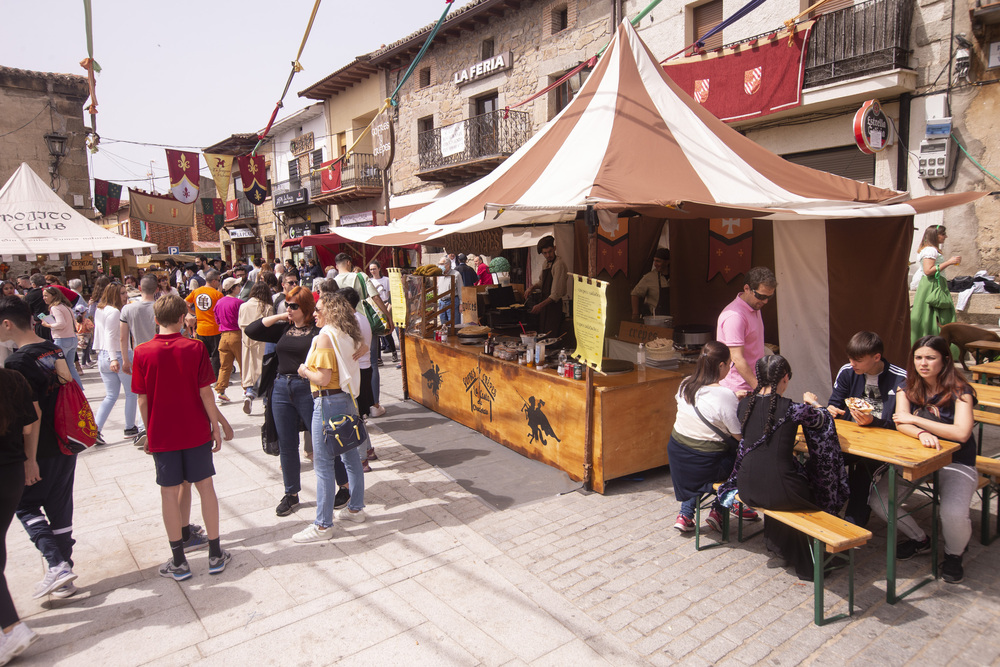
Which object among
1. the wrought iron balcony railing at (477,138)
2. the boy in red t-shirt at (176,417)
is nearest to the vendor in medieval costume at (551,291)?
the boy in red t-shirt at (176,417)

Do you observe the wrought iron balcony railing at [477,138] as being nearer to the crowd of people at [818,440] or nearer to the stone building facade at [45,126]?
the stone building facade at [45,126]

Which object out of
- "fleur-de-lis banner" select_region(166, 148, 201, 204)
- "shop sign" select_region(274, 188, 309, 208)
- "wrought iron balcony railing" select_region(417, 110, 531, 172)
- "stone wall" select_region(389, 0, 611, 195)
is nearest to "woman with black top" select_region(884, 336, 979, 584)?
"stone wall" select_region(389, 0, 611, 195)

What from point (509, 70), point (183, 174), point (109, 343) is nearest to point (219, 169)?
point (183, 174)

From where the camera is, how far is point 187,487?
3.73 meters

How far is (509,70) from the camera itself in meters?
17.0

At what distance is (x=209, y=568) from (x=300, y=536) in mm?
576

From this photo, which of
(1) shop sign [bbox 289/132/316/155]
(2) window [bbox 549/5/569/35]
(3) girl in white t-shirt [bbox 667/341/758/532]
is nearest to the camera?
(3) girl in white t-shirt [bbox 667/341/758/532]

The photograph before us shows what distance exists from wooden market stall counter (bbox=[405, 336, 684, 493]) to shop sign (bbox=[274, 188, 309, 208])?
22.3 meters

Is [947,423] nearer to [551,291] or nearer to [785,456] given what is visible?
[785,456]

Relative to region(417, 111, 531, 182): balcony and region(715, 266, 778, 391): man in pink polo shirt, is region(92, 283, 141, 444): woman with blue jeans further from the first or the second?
region(417, 111, 531, 182): balcony

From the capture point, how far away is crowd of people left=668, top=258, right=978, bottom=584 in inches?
122

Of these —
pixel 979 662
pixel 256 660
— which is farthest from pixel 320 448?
pixel 979 662

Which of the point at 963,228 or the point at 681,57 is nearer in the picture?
the point at 963,228

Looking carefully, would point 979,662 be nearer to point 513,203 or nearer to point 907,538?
point 907,538
